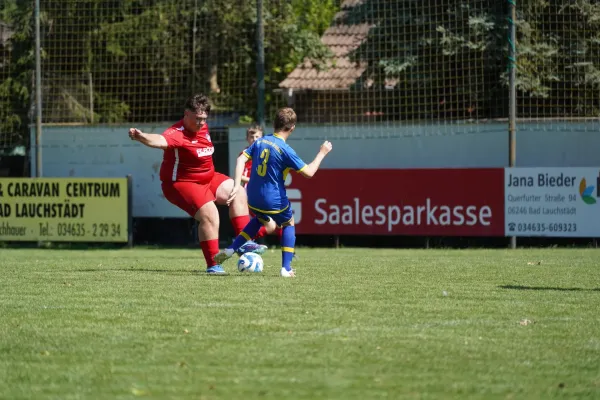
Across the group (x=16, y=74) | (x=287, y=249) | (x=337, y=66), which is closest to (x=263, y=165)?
(x=287, y=249)

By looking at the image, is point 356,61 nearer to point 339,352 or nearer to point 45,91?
point 45,91

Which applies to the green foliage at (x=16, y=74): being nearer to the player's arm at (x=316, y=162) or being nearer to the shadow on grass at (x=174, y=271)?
the shadow on grass at (x=174, y=271)

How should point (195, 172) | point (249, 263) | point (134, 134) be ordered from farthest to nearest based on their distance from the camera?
point (195, 172)
point (249, 263)
point (134, 134)

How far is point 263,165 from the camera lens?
1107 cm

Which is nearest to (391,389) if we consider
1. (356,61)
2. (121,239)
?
(121,239)

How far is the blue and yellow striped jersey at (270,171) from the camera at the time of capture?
11.0 metres

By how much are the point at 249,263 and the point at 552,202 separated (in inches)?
319

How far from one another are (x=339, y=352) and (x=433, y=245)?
42.3ft

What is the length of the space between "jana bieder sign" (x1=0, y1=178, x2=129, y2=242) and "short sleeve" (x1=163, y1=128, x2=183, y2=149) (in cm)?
876

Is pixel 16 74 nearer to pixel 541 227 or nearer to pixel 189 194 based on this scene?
pixel 541 227

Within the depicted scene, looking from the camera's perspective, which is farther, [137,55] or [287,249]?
[137,55]

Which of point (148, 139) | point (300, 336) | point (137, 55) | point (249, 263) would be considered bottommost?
point (249, 263)

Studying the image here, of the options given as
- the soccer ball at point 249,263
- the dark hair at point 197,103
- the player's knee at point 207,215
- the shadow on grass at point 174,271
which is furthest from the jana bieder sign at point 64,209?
the soccer ball at point 249,263

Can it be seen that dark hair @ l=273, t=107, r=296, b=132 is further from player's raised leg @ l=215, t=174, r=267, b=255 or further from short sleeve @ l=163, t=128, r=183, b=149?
player's raised leg @ l=215, t=174, r=267, b=255
